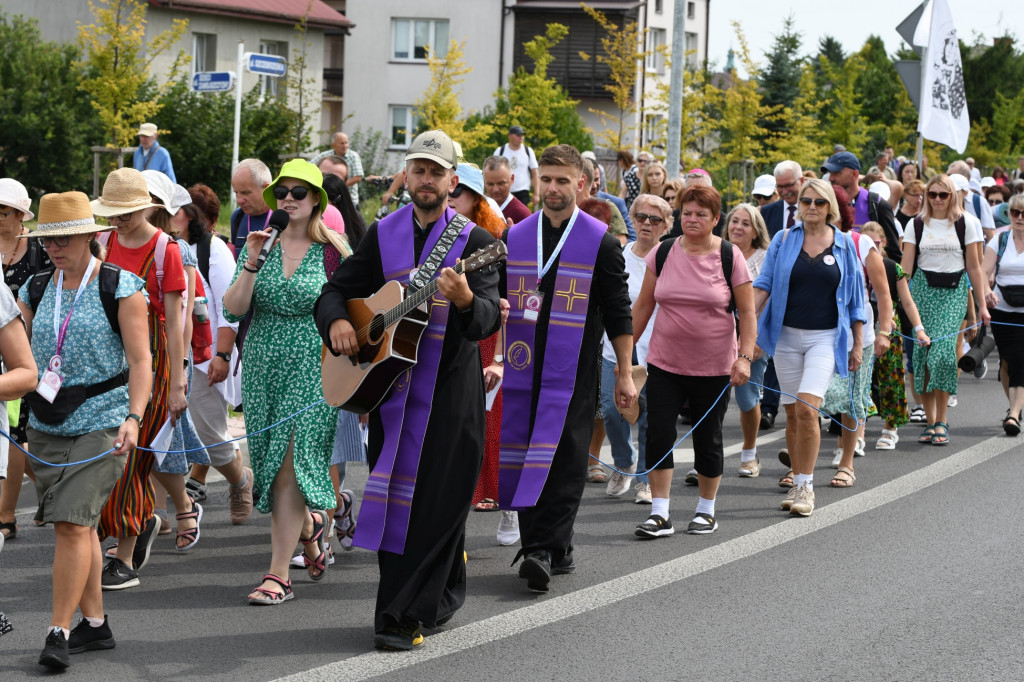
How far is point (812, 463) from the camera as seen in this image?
891cm

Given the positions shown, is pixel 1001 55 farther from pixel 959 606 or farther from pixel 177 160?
pixel 959 606

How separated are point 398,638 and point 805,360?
13.2 ft

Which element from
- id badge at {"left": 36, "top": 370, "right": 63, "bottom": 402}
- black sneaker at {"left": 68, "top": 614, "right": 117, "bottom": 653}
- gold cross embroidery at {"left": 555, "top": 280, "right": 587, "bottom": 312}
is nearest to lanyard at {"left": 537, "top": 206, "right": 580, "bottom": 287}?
gold cross embroidery at {"left": 555, "top": 280, "right": 587, "bottom": 312}

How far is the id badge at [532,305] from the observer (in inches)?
283

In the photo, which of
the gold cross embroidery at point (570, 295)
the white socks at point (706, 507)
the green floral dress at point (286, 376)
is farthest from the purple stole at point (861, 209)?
the green floral dress at point (286, 376)

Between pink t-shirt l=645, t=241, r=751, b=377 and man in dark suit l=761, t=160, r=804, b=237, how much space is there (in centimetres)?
397

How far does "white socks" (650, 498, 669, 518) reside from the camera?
26.9 ft

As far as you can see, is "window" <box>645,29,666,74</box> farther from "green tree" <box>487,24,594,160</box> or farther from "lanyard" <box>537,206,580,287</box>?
"lanyard" <box>537,206,580,287</box>

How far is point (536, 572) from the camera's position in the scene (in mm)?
6762

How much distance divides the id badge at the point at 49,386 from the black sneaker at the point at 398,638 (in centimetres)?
168

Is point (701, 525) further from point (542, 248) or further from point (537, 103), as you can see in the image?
point (537, 103)

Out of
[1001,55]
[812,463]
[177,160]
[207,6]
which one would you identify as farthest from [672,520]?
[1001,55]

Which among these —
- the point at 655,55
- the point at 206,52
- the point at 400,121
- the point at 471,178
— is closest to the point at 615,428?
the point at 471,178

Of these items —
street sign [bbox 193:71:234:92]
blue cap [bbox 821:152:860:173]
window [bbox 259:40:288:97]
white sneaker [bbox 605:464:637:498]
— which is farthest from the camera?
window [bbox 259:40:288:97]
